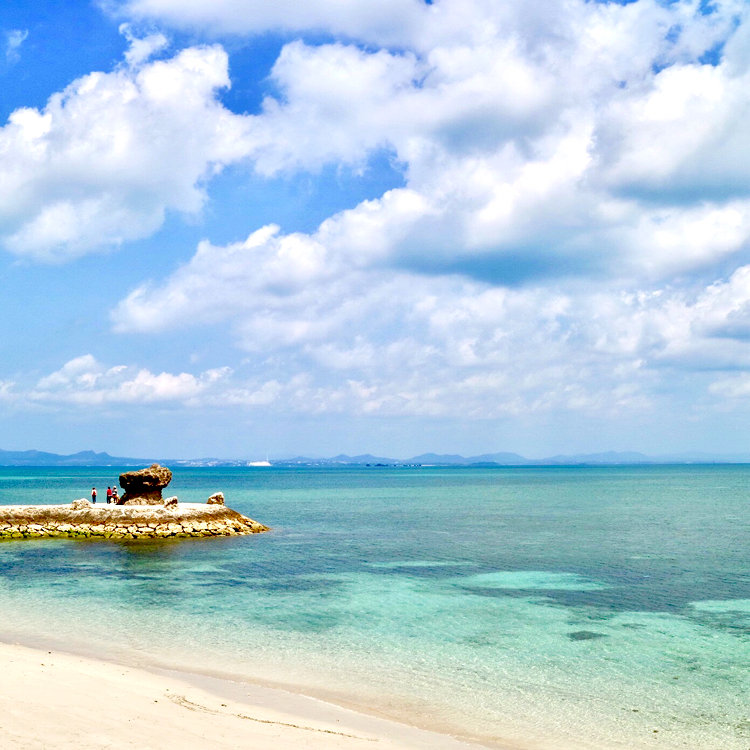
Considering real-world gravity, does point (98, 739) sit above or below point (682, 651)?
above

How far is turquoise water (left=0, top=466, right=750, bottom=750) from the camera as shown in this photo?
639 inches

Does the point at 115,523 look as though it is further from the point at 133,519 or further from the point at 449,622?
the point at 449,622

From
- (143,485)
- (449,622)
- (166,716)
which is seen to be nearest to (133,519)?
(143,485)

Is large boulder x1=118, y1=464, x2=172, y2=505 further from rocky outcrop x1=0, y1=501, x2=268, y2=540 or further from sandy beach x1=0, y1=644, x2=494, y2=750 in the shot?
sandy beach x1=0, y1=644, x2=494, y2=750

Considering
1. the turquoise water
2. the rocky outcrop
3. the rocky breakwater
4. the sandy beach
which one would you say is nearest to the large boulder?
the rocky breakwater

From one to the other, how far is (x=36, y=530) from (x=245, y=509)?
32.3 m

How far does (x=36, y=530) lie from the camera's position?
51312mm

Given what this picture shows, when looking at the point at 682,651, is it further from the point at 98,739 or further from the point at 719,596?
the point at 98,739

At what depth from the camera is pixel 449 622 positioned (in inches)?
976

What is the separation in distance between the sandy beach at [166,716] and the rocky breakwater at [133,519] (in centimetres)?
3370

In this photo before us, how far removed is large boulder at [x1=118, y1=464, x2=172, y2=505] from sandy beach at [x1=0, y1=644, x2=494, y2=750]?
37624mm

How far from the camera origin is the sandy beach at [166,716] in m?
12.2

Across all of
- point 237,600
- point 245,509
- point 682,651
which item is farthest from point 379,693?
point 245,509

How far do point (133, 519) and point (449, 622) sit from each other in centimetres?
3346
